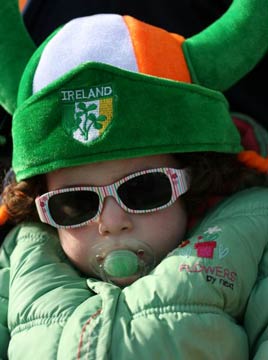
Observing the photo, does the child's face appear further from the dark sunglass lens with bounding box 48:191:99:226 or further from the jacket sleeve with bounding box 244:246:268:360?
the jacket sleeve with bounding box 244:246:268:360

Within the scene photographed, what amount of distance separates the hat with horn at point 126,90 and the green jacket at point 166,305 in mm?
202

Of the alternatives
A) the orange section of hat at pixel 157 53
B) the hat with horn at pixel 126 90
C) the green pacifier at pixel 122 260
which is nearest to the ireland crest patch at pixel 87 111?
the hat with horn at pixel 126 90

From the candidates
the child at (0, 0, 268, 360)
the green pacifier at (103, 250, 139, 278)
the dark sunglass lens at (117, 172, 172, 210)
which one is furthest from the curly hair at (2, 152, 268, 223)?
the green pacifier at (103, 250, 139, 278)

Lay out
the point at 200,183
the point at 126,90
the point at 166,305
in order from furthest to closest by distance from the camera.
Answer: the point at 200,183 < the point at 126,90 < the point at 166,305

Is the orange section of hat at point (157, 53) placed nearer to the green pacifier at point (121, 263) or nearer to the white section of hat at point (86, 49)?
the white section of hat at point (86, 49)

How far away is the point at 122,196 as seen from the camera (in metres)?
1.46

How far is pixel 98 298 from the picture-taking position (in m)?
1.35

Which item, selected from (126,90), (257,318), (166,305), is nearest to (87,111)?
(126,90)

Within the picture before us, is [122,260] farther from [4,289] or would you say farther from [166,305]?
[4,289]

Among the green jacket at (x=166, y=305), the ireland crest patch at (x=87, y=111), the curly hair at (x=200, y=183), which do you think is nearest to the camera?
the green jacket at (x=166, y=305)

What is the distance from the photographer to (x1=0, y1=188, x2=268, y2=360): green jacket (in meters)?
1.25

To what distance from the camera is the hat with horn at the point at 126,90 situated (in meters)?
1.42

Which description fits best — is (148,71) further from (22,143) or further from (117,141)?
(22,143)

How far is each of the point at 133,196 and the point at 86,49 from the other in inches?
13.1
